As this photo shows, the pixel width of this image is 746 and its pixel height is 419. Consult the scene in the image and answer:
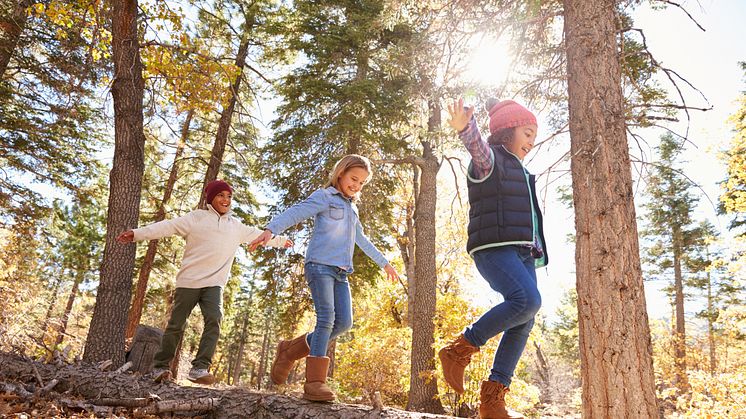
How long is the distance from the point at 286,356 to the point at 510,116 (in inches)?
105

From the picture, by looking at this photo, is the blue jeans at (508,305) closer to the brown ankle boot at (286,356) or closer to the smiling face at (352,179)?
the smiling face at (352,179)

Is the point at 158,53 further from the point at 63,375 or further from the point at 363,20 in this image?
the point at 363,20

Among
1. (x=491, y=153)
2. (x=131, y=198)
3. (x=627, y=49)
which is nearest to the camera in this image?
(x=491, y=153)

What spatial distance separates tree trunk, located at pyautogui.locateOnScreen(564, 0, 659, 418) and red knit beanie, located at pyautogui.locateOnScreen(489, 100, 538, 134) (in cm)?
31

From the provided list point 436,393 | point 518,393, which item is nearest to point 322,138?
point 436,393

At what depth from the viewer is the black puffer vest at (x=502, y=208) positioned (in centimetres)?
292

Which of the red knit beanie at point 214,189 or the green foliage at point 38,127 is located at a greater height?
the green foliage at point 38,127

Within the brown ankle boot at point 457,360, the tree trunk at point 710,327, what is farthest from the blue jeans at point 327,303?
the tree trunk at point 710,327

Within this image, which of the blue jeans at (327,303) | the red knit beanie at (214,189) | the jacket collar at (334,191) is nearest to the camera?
the blue jeans at (327,303)

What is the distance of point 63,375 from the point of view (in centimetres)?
422

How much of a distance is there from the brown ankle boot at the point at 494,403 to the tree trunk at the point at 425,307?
592 centimetres

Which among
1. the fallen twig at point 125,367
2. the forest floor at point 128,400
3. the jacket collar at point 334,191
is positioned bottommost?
the forest floor at point 128,400

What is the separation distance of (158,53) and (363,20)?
18.4ft

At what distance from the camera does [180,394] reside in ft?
12.2
